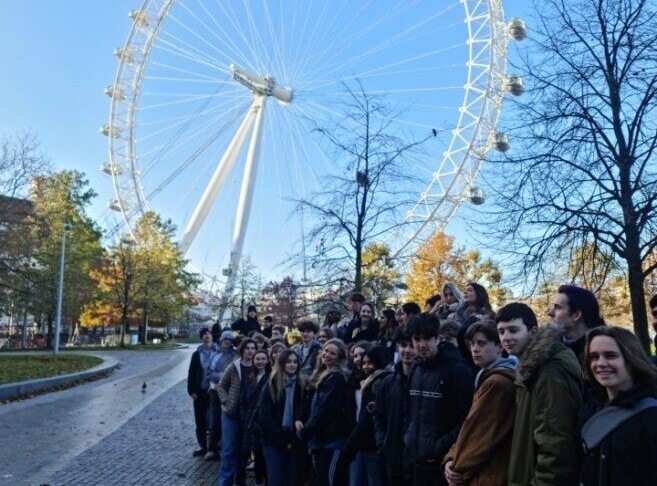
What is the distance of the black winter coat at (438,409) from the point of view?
446 centimetres

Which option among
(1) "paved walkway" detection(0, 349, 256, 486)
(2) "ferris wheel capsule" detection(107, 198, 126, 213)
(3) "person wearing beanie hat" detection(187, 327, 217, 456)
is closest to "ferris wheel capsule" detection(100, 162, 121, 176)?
(2) "ferris wheel capsule" detection(107, 198, 126, 213)

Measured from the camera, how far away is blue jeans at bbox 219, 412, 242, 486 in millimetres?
7652

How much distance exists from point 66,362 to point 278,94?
15527mm

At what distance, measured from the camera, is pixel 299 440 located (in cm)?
644

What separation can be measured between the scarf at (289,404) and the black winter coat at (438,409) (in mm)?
2130

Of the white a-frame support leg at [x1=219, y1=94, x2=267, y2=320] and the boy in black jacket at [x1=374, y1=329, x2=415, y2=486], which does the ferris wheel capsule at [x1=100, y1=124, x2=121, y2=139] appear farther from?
the boy in black jacket at [x1=374, y1=329, x2=415, y2=486]

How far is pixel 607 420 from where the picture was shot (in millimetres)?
2975

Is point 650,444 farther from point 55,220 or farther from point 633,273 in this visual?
point 55,220

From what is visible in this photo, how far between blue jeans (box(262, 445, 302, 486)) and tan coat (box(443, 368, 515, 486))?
3.04 m

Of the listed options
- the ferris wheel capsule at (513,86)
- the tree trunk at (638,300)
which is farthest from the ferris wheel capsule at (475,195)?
the tree trunk at (638,300)

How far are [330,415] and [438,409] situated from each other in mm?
1700

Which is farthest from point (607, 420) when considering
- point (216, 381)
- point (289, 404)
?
point (216, 381)

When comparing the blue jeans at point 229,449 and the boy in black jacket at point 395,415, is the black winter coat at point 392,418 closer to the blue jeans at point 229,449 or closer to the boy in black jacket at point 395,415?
the boy in black jacket at point 395,415

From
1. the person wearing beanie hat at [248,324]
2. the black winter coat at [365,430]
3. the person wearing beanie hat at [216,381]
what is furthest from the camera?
the person wearing beanie hat at [248,324]
